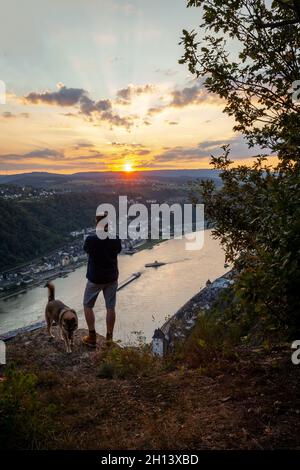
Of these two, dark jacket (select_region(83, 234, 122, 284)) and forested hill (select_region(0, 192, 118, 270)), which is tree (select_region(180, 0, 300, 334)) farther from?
forested hill (select_region(0, 192, 118, 270))

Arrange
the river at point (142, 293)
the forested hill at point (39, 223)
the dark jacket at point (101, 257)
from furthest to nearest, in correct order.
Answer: the forested hill at point (39, 223) < the river at point (142, 293) < the dark jacket at point (101, 257)

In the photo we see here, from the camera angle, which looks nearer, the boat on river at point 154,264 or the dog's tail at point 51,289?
the dog's tail at point 51,289

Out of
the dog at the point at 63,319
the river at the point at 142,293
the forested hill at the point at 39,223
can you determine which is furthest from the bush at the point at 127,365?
the forested hill at the point at 39,223

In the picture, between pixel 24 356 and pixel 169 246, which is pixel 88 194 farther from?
pixel 24 356

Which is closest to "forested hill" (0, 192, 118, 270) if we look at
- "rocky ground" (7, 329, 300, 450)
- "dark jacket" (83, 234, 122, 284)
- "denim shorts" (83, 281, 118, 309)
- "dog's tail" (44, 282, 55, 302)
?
"dog's tail" (44, 282, 55, 302)

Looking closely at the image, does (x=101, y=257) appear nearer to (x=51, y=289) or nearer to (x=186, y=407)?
(x=51, y=289)

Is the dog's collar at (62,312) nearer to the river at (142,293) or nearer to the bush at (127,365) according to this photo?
the bush at (127,365)
